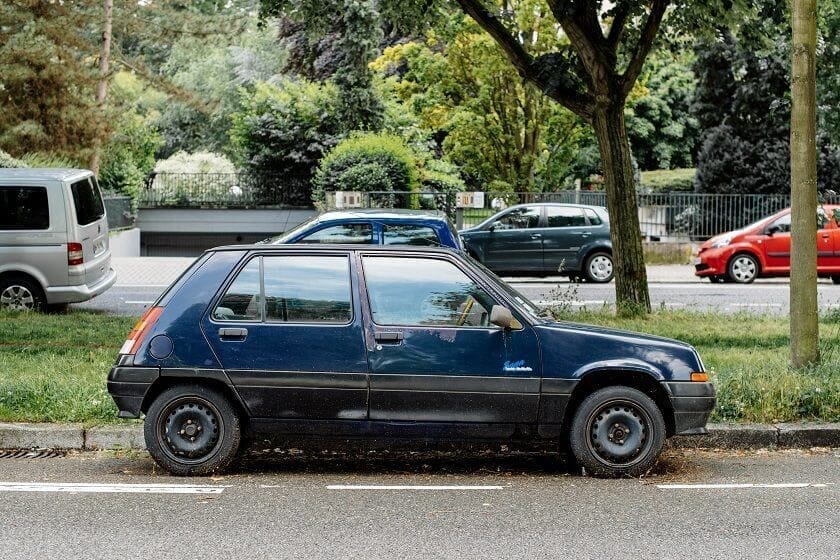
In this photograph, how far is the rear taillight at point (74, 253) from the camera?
1605cm

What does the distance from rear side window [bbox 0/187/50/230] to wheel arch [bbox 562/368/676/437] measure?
33.4ft

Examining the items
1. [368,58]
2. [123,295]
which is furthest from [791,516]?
[368,58]

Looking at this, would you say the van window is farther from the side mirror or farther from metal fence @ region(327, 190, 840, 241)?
metal fence @ region(327, 190, 840, 241)

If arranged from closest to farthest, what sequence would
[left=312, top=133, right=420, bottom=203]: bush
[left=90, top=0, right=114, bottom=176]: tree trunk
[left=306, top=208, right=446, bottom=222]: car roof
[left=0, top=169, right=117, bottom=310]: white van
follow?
[left=306, top=208, right=446, bottom=222]: car roof → [left=0, top=169, right=117, bottom=310]: white van → [left=312, top=133, right=420, bottom=203]: bush → [left=90, top=0, right=114, bottom=176]: tree trunk

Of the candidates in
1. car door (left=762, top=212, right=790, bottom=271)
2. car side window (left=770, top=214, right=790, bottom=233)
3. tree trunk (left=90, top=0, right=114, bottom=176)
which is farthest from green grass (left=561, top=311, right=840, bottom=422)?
tree trunk (left=90, top=0, right=114, bottom=176)

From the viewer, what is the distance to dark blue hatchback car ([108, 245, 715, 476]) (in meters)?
7.64

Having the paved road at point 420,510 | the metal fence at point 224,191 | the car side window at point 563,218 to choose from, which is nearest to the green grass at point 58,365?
the paved road at point 420,510

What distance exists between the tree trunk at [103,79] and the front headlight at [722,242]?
16.7 metres

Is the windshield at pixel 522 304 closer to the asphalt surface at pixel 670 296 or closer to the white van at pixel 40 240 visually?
the asphalt surface at pixel 670 296

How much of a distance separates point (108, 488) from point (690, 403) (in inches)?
144

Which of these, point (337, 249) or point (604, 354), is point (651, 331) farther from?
point (337, 249)

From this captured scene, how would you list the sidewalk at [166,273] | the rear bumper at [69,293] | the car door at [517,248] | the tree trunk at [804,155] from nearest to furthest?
the tree trunk at [804,155], the rear bumper at [69,293], the sidewalk at [166,273], the car door at [517,248]

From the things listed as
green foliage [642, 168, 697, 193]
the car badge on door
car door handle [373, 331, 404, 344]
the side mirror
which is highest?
green foliage [642, 168, 697, 193]

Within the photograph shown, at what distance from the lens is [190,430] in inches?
303
